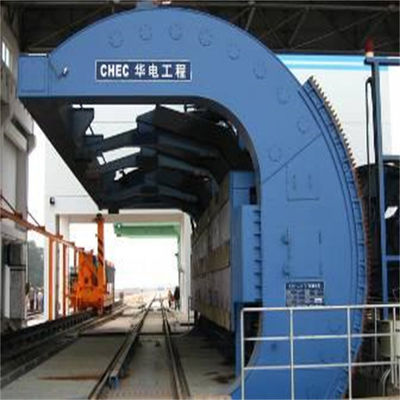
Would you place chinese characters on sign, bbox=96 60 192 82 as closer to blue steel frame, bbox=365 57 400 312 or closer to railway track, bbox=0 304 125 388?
blue steel frame, bbox=365 57 400 312

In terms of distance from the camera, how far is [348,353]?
9141mm

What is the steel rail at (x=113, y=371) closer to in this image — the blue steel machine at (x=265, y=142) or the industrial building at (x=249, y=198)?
the industrial building at (x=249, y=198)

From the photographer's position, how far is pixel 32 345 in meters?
17.0

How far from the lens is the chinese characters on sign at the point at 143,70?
31.6 ft

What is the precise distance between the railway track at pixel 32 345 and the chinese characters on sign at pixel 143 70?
4943mm

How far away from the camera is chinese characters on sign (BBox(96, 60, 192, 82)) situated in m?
9.64

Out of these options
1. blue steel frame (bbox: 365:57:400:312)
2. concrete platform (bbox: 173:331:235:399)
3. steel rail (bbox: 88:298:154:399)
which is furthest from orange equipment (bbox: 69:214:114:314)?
blue steel frame (bbox: 365:57:400:312)

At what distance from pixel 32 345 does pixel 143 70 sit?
9.26 m

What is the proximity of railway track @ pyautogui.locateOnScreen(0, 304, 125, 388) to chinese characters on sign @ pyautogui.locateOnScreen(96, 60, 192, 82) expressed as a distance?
16.2 feet

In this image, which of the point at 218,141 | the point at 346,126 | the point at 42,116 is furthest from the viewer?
the point at 346,126

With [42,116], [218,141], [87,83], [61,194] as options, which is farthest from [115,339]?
[61,194]

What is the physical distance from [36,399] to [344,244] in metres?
4.41

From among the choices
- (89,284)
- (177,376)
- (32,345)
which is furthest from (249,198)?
(89,284)

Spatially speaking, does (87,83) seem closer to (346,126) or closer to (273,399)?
(273,399)
